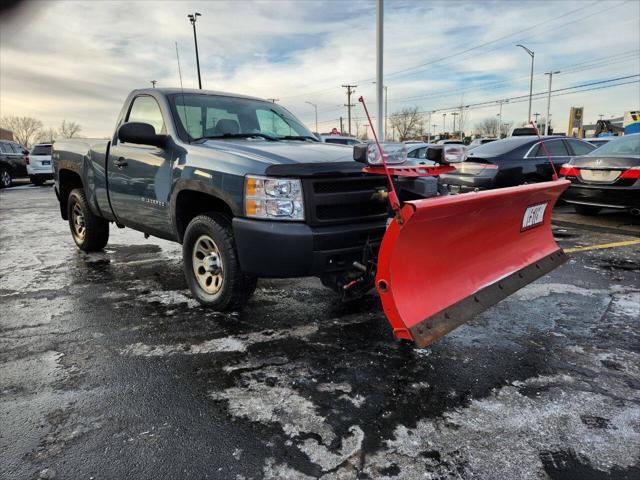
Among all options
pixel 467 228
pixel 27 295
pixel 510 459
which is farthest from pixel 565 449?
pixel 27 295

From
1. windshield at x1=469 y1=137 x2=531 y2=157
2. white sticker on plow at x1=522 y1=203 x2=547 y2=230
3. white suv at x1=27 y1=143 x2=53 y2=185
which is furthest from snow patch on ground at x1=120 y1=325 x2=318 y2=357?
white suv at x1=27 y1=143 x2=53 y2=185

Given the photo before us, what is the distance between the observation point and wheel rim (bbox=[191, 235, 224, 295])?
3.93 m

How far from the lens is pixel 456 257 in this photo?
338 cm

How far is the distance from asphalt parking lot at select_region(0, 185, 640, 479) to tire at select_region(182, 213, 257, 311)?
0.20 metres

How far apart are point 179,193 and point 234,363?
5.50ft

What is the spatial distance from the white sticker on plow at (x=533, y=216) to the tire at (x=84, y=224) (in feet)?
16.7

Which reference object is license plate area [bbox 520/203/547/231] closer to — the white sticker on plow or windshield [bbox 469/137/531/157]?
the white sticker on plow

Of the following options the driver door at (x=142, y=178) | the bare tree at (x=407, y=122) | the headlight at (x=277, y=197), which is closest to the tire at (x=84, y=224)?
the driver door at (x=142, y=178)

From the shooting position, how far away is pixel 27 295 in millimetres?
4660

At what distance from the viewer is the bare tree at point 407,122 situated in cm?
9794

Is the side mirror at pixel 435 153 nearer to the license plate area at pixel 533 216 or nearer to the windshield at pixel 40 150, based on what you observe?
the license plate area at pixel 533 216

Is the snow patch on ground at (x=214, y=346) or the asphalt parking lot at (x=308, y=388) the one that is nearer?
the asphalt parking lot at (x=308, y=388)

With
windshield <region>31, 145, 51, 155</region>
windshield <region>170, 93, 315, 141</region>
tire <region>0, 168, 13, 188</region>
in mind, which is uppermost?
windshield <region>170, 93, 315, 141</region>

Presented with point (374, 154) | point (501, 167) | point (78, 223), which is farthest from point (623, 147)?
point (78, 223)
